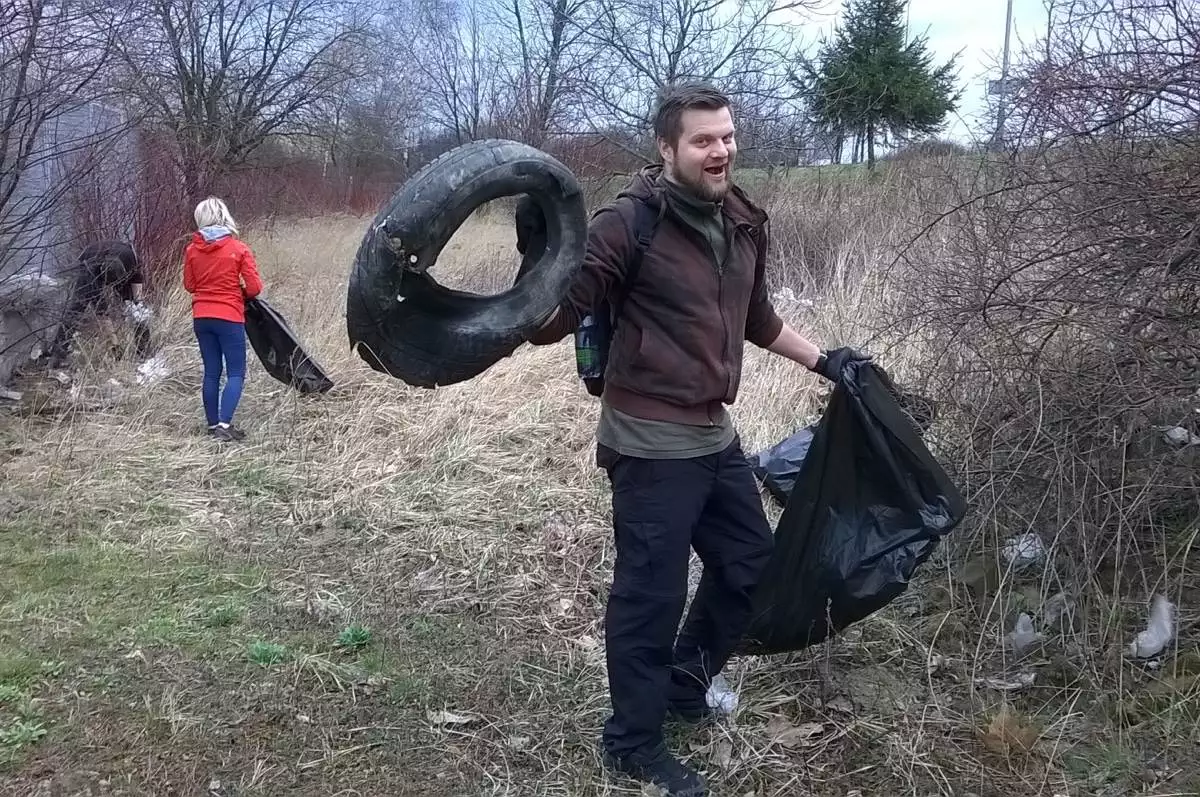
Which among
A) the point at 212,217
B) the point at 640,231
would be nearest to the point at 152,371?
the point at 212,217

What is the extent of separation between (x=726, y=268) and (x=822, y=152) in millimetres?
11183

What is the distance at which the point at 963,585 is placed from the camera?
375 cm

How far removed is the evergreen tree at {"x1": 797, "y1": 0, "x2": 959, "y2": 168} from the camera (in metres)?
14.0

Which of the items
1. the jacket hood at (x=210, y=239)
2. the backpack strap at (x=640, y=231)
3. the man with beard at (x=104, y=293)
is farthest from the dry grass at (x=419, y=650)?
the man with beard at (x=104, y=293)

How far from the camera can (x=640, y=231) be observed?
8.31ft

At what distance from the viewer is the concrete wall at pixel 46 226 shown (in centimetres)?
711

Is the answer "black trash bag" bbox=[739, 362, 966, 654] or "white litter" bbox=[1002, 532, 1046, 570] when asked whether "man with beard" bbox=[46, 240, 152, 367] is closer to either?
"black trash bag" bbox=[739, 362, 966, 654]

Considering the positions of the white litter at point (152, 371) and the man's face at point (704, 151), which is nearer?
the man's face at point (704, 151)

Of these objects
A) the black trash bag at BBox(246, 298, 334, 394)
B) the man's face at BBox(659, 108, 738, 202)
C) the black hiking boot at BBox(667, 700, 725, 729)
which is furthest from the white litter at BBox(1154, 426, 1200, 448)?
the black trash bag at BBox(246, 298, 334, 394)

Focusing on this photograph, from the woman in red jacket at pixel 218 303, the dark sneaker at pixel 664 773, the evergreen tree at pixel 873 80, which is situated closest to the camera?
the dark sneaker at pixel 664 773

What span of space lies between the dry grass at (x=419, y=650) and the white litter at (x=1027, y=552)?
272 millimetres

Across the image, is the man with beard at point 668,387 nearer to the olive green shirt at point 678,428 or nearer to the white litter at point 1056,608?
the olive green shirt at point 678,428

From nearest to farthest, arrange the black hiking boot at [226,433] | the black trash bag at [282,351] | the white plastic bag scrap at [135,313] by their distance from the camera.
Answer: the black hiking boot at [226,433] → the black trash bag at [282,351] → the white plastic bag scrap at [135,313]

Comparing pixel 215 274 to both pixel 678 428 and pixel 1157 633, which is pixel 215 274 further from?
pixel 1157 633
